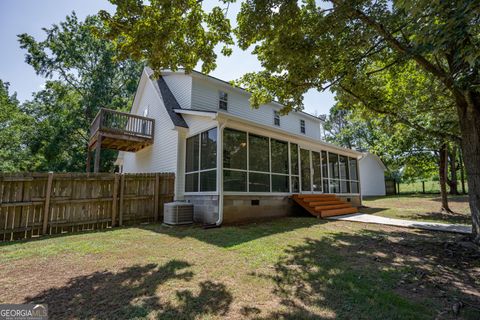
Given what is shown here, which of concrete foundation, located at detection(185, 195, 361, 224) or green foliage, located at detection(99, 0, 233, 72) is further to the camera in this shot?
concrete foundation, located at detection(185, 195, 361, 224)

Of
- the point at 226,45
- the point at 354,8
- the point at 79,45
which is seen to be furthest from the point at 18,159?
the point at 354,8

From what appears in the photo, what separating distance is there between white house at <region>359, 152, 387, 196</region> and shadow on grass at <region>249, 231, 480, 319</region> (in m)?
19.9

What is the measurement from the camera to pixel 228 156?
8.41 metres

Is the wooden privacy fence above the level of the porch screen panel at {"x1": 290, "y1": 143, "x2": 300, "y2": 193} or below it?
below

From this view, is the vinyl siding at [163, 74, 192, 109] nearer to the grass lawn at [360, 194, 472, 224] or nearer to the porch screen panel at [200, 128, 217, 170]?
the porch screen panel at [200, 128, 217, 170]

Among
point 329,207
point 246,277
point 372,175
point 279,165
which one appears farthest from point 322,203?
point 372,175

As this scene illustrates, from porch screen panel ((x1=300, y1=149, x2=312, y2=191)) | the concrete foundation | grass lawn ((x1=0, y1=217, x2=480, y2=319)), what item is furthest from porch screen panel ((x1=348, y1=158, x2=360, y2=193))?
grass lawn ((x1=0, y1=217, x2=480, y2=319))

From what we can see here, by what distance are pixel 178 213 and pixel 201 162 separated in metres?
2.20

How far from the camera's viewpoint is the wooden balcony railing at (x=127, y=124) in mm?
11094

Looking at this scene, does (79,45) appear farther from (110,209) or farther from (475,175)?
(475,175)

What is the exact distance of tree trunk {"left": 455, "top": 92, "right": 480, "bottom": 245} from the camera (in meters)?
5.22

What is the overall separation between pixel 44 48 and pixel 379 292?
28.6m

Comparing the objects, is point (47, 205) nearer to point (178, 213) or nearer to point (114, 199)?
point (114, 199)

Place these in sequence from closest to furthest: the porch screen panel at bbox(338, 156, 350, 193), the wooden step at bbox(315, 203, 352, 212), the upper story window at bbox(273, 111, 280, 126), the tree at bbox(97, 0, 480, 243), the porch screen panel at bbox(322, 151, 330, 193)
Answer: the tree at bbox(97, 0, 480, 243)
the wooden step at bbox(315, 203, 352, 212)
the porch screen panel at bbox(322, 151, 330, 193)
the porch screen panel at bbox(338, 156, 350, 193)
the upper story window at bbox(273, 111, 280, 126)
